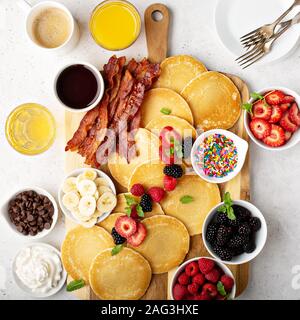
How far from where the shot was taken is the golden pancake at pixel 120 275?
6.31 feet

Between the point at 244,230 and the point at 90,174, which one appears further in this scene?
the point at 90,174

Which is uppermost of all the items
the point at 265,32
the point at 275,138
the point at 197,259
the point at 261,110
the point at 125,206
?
the point at 265,32

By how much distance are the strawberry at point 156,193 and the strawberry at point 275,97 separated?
0.53 m

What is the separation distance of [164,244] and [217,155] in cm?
40

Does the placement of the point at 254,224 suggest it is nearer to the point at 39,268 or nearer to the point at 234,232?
the point at 234,232

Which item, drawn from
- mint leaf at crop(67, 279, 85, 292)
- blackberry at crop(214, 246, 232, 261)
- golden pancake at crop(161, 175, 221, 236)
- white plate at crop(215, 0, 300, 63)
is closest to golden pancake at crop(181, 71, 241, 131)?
white plate at crop(215, 0, 300, 63)

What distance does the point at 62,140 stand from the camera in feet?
6.58

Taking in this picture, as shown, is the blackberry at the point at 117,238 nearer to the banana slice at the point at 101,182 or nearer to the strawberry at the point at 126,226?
the strawberry at the point at 126,226

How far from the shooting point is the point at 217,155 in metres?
1.90

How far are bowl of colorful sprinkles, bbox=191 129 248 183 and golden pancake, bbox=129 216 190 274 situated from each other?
24 centimetres

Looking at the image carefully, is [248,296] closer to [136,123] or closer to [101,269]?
[101,269]

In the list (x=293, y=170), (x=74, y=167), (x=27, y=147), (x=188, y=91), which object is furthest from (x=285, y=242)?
(x=27, y=147)

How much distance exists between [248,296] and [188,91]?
2.79ft

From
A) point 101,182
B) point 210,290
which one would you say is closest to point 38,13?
point 101,182
